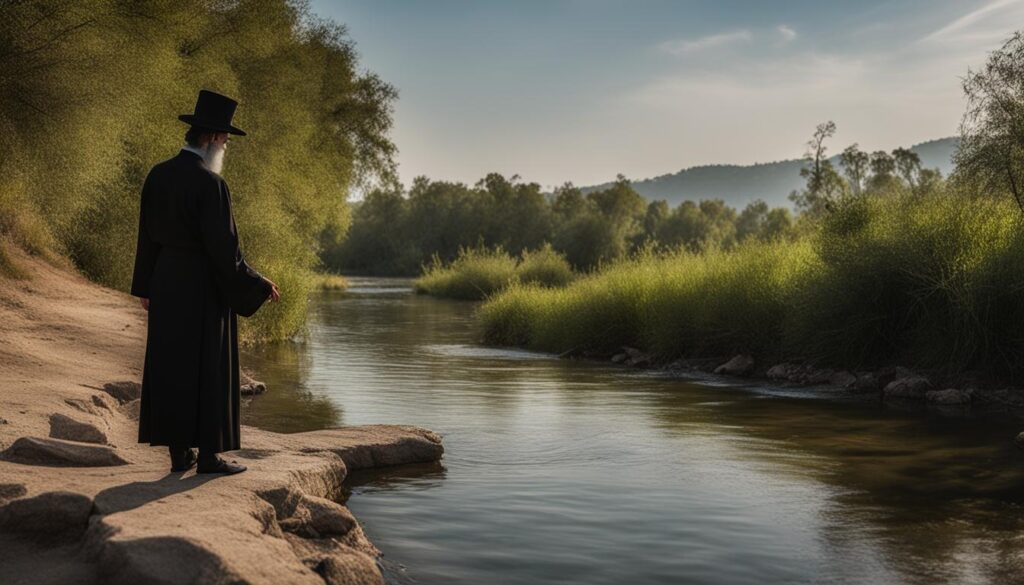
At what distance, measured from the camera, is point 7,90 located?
1483 centimetres

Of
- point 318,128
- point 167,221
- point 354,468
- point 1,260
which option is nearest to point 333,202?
point 318,128

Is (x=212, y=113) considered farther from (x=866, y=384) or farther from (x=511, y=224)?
(x=511, y=224)

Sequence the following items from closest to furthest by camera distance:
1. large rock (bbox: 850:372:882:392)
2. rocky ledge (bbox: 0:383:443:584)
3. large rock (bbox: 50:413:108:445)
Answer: rocky ledge (bbox: 0:383:443:584) < large rock (bbox: 50:413:108:445) < large rock (bbox: 850:372:882:392)

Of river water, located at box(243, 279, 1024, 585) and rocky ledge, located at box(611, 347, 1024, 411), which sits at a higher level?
rocky ledge, located at box(611, 347, 1024, 411)

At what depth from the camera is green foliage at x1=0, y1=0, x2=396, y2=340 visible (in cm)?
1504

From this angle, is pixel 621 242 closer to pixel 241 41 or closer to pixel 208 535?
pixel 241 41

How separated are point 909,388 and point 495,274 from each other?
3340 centimetres

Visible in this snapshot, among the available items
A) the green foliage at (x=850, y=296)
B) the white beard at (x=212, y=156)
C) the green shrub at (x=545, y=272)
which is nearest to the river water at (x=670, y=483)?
the green foliage at (x=850, y=296)

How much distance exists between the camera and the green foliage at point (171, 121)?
1504 centimetres

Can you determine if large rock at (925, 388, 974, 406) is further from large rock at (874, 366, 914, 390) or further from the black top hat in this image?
the black top hat

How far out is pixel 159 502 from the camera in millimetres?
5812

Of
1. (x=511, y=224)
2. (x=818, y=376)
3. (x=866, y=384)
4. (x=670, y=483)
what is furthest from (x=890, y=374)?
(x=511, y=224)

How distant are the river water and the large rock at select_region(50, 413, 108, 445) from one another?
197 cm

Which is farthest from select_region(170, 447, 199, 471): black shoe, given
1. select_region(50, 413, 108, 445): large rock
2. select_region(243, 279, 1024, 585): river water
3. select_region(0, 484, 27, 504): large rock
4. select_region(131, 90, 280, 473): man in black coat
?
select_region(50, 413, 108, 445): large rock
